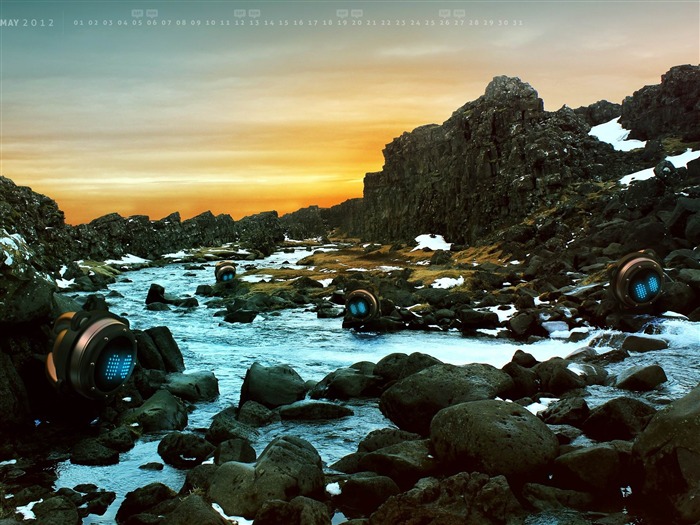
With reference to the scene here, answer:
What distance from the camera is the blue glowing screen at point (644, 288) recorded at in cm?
2394

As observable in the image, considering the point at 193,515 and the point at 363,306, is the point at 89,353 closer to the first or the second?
the point at 193,515

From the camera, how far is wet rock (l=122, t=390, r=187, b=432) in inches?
551

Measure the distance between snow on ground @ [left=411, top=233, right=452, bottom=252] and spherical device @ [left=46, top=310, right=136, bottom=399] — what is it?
68501mm

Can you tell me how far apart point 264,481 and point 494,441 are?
397 centimetres

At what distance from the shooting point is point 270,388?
16.5 metres

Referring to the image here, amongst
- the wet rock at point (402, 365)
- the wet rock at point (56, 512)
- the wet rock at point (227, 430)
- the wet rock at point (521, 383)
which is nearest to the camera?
the wet rock at point (56, 512)

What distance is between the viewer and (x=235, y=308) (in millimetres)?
38062

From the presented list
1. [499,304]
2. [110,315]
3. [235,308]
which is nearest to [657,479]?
[110,315]

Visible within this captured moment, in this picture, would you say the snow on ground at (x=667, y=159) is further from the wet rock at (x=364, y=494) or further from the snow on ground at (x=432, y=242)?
the wet rock at (x=364, y=494)

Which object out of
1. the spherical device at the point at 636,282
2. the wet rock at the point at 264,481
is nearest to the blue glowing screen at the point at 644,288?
the spherical device at the point at 636,282

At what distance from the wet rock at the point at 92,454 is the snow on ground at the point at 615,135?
70983 millimetres

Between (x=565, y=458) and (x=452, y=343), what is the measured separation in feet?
54.7

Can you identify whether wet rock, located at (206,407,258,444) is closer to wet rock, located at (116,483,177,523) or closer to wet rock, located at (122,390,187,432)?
wet rock, located at (122,390,187,432)

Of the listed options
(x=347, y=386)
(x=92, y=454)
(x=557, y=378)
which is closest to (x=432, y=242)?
(x=347, y=386)
